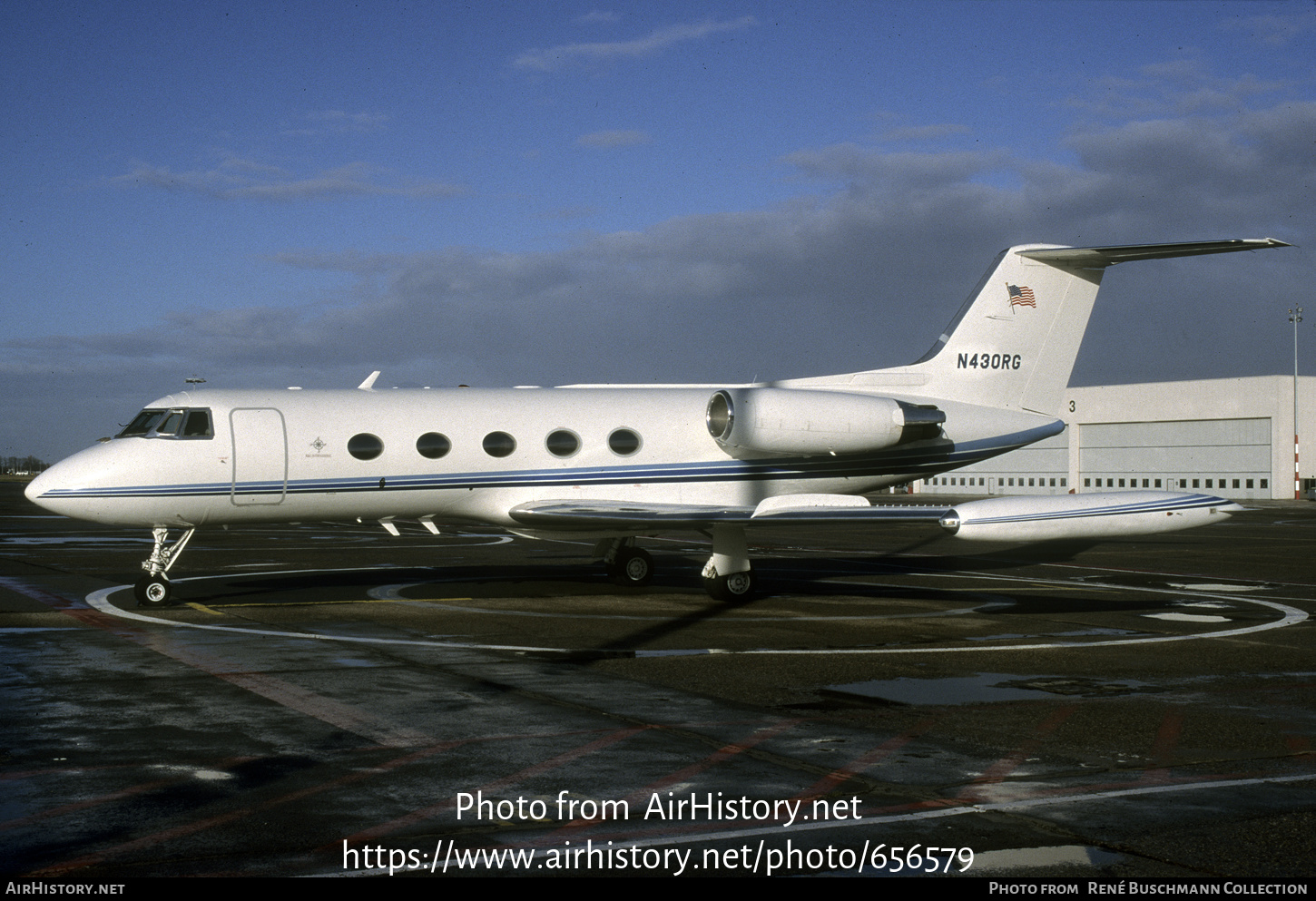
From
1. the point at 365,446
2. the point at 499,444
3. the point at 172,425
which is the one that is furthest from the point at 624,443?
the point at 172,425

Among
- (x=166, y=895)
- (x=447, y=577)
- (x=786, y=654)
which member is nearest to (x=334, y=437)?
(x=447, y=577)

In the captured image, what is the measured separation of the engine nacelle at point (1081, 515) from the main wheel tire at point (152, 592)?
1083 cm

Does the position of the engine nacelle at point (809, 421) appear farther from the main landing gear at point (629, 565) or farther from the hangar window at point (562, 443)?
the main landing gear at point (629, 565)

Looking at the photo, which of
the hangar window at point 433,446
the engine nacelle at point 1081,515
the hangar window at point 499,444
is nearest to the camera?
the engine nacelle at point 1081,515

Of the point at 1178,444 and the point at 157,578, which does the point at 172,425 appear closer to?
the point at 157,578

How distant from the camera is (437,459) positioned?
17.9 m

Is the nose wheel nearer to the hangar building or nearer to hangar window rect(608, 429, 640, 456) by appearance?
hangar window rect(608, 429, 640, 456)

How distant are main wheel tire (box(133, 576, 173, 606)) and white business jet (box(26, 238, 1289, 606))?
0.08 ft

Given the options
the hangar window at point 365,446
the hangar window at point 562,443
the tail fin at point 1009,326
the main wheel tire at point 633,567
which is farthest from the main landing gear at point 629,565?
the tail fin at point 1009,326

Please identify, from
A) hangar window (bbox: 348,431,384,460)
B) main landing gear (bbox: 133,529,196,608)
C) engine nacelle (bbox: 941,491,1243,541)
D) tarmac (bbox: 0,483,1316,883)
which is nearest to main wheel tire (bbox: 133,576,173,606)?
main landing gear (bbox: 133,529,196,608)

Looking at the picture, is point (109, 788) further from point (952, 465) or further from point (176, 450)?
point (952, 465)

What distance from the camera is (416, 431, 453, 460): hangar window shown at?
1783 cm

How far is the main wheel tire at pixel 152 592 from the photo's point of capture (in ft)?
54.5

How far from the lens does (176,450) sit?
16.9 metres
